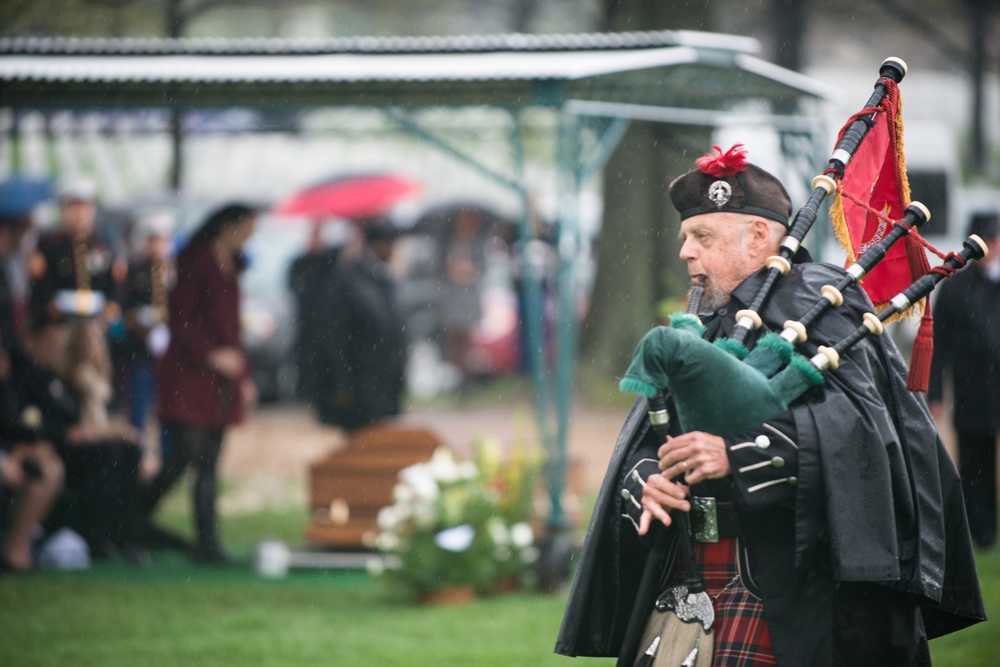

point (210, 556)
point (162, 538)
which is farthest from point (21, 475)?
point (210, 556)

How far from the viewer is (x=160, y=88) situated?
8.91m

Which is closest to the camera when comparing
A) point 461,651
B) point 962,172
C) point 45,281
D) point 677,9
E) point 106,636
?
point 461,651

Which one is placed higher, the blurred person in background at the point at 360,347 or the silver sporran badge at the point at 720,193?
the silver sporran badge at the point at 720,193

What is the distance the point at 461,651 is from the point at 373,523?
2519mm

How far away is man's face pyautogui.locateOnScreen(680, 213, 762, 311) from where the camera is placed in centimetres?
377

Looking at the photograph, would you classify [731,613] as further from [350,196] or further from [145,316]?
[350,196]

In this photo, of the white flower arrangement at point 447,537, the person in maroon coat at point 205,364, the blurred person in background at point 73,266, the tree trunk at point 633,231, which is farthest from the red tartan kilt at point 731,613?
the tree trunk at point 633,231

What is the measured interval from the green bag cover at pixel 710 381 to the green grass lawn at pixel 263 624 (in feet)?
11.7

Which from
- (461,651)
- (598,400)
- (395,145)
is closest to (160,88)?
(461,651)

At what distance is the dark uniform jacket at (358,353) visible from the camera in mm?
10273

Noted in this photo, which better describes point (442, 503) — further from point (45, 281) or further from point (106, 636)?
point (45, 281)

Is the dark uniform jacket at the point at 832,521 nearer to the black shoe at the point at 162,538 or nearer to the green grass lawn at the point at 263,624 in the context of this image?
the green grass lawn at the point at 263,624

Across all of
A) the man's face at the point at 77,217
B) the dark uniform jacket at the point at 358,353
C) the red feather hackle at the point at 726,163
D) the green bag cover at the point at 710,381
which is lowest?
the dark uniform jacket at the point at 358,353

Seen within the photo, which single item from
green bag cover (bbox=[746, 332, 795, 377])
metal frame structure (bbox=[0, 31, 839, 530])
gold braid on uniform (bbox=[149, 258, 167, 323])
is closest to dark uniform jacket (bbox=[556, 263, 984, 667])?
green bag cover (bbox=[746, 332, 795, 377])
